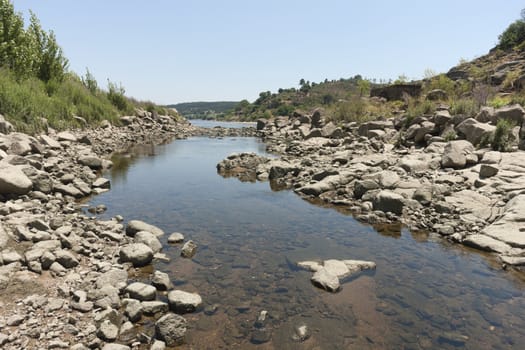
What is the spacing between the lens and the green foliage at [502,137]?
1141 centimetres

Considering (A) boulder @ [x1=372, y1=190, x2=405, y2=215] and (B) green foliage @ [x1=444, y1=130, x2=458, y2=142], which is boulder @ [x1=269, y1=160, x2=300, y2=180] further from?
(B) green foliage @ [x1=444, y1=130, x2=458, y2=142]

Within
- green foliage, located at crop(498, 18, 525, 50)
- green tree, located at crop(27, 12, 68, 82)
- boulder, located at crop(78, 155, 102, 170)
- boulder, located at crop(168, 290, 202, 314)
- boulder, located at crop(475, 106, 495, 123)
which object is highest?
green foliage, located at crop(498, 18, 525, 50)

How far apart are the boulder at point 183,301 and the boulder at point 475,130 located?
12280 millimetres

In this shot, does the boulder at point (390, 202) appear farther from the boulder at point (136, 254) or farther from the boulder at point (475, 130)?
the boulder at point (475, 130)

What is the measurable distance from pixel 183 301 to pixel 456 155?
10062 millimetres

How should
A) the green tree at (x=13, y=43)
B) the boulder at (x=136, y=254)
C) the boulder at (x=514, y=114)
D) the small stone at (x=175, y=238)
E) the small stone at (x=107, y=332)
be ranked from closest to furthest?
1. the small stone at (x=107, y=332)
2. the boulder at (x=136, y=254)
3. the small stone at (x=175, y=238)
4. the boulder at (x=514, y=114)
5. the green tree at (x=13, y=43)

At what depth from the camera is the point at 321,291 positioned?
202 inches

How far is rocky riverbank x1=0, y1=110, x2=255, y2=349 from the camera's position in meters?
3.73

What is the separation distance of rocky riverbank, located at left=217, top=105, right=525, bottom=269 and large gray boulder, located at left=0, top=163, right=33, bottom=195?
7.51 meters

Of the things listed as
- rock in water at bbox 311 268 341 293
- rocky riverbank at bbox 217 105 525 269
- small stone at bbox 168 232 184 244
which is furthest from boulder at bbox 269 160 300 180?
rock in water at bbox 311 268 341 293

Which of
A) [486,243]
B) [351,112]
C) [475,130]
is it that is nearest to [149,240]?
[486,243]

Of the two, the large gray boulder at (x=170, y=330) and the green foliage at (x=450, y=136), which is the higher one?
the green foliage at (x=450, y=136)

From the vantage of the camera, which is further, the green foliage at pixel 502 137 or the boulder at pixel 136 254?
the green foliage at pixel 502 137

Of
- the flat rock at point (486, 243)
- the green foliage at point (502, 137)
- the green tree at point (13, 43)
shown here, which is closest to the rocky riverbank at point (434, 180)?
the flat rock at point (486, 243)
